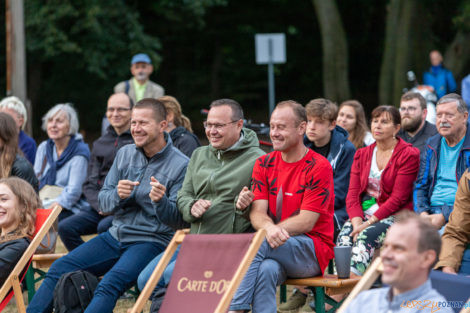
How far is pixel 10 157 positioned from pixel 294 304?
109 inches

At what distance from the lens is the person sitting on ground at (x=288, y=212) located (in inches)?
184

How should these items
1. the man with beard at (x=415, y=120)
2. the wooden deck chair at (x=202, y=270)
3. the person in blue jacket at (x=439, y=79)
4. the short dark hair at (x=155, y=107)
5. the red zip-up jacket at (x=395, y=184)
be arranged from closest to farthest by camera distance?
the wooden deck chair at (x=202, y=270), the short dark hair at (x=155, y=107), the red zip-up jacket at (x=395, y=184), the man with beard at (x=415, y=120), the person in blue jacket at (x=439, y=79)

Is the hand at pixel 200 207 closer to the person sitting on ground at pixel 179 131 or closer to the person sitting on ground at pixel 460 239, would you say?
the person sitting on ground at pixel 460 239

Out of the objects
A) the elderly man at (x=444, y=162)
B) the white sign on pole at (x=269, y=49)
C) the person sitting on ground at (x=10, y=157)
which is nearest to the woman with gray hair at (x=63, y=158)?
the person sitting on ground at (x=10, y=157)

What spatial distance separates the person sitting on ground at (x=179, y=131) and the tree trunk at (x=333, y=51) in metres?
12.2

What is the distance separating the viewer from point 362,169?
19.8 feet

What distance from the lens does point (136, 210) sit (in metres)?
5.55

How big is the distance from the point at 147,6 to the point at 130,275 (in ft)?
62.8

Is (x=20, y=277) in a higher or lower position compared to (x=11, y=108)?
lower

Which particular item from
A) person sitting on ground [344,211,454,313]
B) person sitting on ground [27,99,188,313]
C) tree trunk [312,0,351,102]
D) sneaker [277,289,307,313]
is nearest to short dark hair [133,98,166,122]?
person sitting on ground [27,99,188,313]

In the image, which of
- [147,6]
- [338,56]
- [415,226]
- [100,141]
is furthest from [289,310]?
[147,6]

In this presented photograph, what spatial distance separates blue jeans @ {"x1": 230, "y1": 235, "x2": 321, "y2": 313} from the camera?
4.62 meters

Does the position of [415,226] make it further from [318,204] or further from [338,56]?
[338,56]

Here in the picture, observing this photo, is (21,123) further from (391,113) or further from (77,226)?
(391,113)
